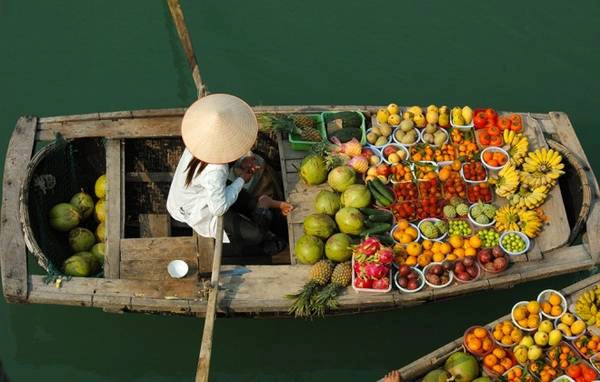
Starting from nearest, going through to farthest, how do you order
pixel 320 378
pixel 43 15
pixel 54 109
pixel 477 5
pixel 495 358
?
pixel 495 358, pixel 320 378, pixel 54 109, pixel 43 15, pixel 477 5

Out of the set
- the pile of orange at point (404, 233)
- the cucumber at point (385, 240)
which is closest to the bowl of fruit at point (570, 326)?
the pile of orange at point (404, 233)

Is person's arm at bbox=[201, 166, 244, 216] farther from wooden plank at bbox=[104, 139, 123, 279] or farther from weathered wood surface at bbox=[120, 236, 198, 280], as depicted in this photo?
wooden plank at bbox=[104, 139, 123, 279]

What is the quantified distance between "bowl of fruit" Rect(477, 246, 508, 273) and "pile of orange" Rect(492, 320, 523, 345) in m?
0.47

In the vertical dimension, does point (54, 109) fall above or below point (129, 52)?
below

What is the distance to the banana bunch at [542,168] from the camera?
21.5 feet

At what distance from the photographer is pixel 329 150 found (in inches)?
260

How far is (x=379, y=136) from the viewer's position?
684 centimetres

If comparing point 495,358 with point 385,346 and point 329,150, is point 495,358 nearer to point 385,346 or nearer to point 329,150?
point 385,346

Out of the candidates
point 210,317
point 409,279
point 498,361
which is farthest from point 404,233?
point 210,317

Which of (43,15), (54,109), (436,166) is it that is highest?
(43,15)

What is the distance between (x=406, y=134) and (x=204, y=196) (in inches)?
88.5

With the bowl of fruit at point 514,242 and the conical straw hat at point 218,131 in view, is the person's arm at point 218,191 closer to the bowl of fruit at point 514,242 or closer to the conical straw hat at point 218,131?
the conical straw hat at point 218,131

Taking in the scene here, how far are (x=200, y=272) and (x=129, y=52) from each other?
4.10 meters

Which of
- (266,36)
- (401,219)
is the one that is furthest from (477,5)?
(401,219)
